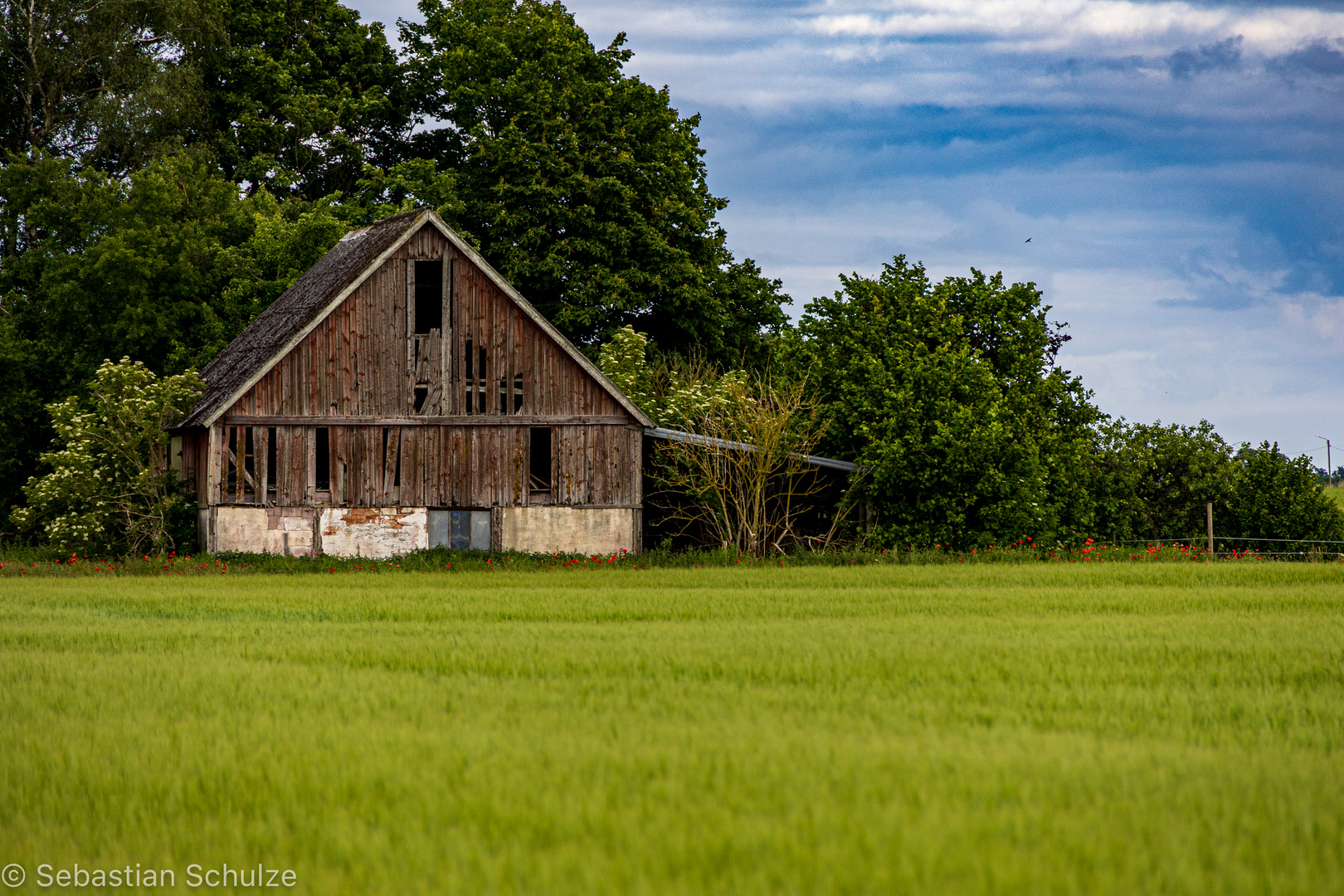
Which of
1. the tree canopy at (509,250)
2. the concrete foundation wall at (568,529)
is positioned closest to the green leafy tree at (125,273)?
the tree canopy at (509,250)

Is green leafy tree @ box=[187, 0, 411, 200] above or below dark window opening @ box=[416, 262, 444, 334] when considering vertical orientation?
above

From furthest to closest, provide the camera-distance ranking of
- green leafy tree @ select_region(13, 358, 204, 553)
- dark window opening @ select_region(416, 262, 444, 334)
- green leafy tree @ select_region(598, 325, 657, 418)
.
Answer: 1. green leafy tree @ select_region(598, 325, 657, 418)
2. dark window opening @ select_region(416, 262, 444, 334)
3. green leafy tree @ select_region(13, 358, 204, 553)

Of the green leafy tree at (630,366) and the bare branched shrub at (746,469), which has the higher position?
the green leafy tree at (630,366)

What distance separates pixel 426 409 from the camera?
1287 inches

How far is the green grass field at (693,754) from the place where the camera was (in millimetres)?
6129

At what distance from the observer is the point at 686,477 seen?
32406 millimetres

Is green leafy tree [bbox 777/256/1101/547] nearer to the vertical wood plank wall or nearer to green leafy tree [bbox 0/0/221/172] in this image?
the vertical wood plank wall

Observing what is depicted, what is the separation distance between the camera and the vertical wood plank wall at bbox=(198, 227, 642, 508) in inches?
1256

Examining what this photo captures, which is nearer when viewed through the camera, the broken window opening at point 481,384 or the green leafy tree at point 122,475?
the green leafy tree at point 122,475

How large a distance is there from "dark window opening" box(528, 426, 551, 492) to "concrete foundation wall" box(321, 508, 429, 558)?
3040 millimetres

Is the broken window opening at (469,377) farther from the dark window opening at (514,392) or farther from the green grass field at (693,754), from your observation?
the green grass field at (693,754)

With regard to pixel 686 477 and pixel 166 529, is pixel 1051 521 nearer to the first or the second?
pixel 686 477

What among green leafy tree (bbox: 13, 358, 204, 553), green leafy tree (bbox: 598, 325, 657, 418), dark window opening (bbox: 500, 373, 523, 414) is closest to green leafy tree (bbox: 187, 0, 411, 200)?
green leafy tree (bbox: 598, 325, 657, 418)

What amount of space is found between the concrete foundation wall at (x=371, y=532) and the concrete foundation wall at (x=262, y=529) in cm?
47
